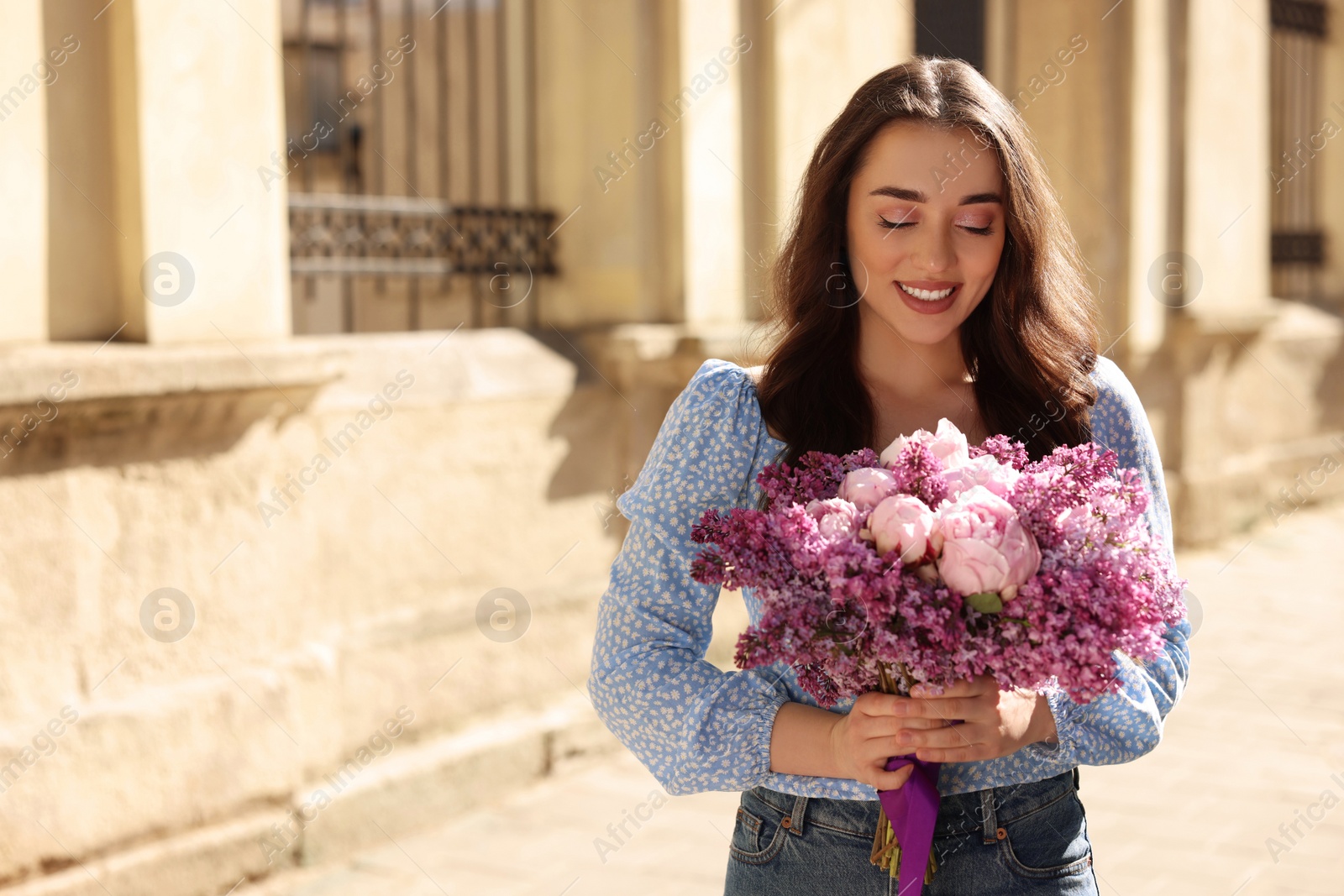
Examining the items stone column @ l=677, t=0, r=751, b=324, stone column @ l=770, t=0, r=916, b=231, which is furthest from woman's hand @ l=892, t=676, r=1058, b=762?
stone column @ l=770, t=0, r=916, b=231

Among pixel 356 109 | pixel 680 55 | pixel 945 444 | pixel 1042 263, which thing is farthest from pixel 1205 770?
pixel 356 109

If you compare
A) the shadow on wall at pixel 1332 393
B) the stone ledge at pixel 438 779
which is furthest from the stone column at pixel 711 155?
the shadow on wall at pixel 1332 393

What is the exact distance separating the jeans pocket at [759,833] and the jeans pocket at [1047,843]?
0.98ft

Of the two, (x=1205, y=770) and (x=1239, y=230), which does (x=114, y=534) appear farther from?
(x=1239, y=230)

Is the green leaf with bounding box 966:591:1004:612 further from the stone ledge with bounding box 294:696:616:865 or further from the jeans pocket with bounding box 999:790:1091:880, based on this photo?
the stone ledge with bounding box 294:696:616:865

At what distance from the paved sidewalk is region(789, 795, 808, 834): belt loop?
2.57m

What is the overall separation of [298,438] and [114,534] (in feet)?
2.26

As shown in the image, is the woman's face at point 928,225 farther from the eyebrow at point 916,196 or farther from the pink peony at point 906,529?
the pink peony at point 906,529

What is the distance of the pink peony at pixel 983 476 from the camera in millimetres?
1669

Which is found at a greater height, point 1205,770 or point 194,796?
point 194,796

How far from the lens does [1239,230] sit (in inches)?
387

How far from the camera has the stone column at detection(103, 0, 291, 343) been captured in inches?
156

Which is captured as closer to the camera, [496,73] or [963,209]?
[963,209]

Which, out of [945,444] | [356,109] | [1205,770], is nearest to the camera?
[945,444]
